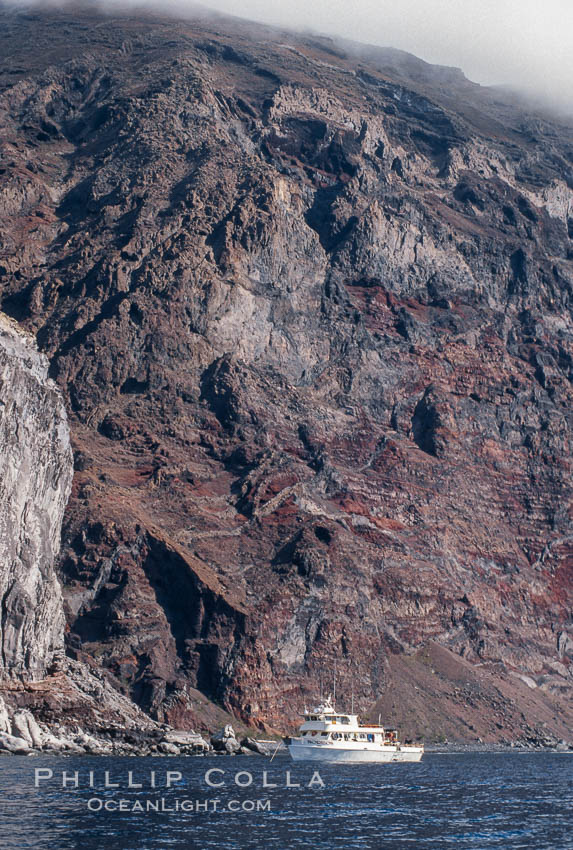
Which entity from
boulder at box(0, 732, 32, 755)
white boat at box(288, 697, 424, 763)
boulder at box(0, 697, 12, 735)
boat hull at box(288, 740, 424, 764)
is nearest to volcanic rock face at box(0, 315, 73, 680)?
boulder at box(0, 697, 12, 735)

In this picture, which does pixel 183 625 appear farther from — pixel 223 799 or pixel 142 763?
pixel 223 799

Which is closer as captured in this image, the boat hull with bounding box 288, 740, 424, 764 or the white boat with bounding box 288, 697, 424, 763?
the boat hull with bounding box 288, 740, 424, 764

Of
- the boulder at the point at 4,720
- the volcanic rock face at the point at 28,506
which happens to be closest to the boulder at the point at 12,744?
the boulder at the point at 4,720

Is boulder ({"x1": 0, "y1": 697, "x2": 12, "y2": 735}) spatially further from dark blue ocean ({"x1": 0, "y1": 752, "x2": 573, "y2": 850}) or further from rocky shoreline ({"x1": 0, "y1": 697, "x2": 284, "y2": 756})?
dark blue ocean ({"x1": 0, "y1": 752, "x2": 573, "y2": 850})

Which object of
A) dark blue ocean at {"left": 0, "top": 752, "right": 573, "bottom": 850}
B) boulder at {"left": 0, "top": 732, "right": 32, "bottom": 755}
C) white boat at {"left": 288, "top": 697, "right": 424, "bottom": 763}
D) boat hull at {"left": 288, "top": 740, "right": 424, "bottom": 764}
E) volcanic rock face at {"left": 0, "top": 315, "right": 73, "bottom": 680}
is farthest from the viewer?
volcanic rock face at {"left": 0, "top": 315, "right": 73, "bottom": 680}

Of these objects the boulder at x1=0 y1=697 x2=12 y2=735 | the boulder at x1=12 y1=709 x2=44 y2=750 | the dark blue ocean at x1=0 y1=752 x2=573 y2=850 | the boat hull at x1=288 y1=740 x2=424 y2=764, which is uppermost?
the dark blue ocean at x1=0 y1=752 x2=573 y2=850

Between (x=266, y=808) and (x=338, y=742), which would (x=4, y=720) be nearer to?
(x=338, y=742)

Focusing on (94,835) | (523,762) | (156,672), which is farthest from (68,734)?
(94,835)
